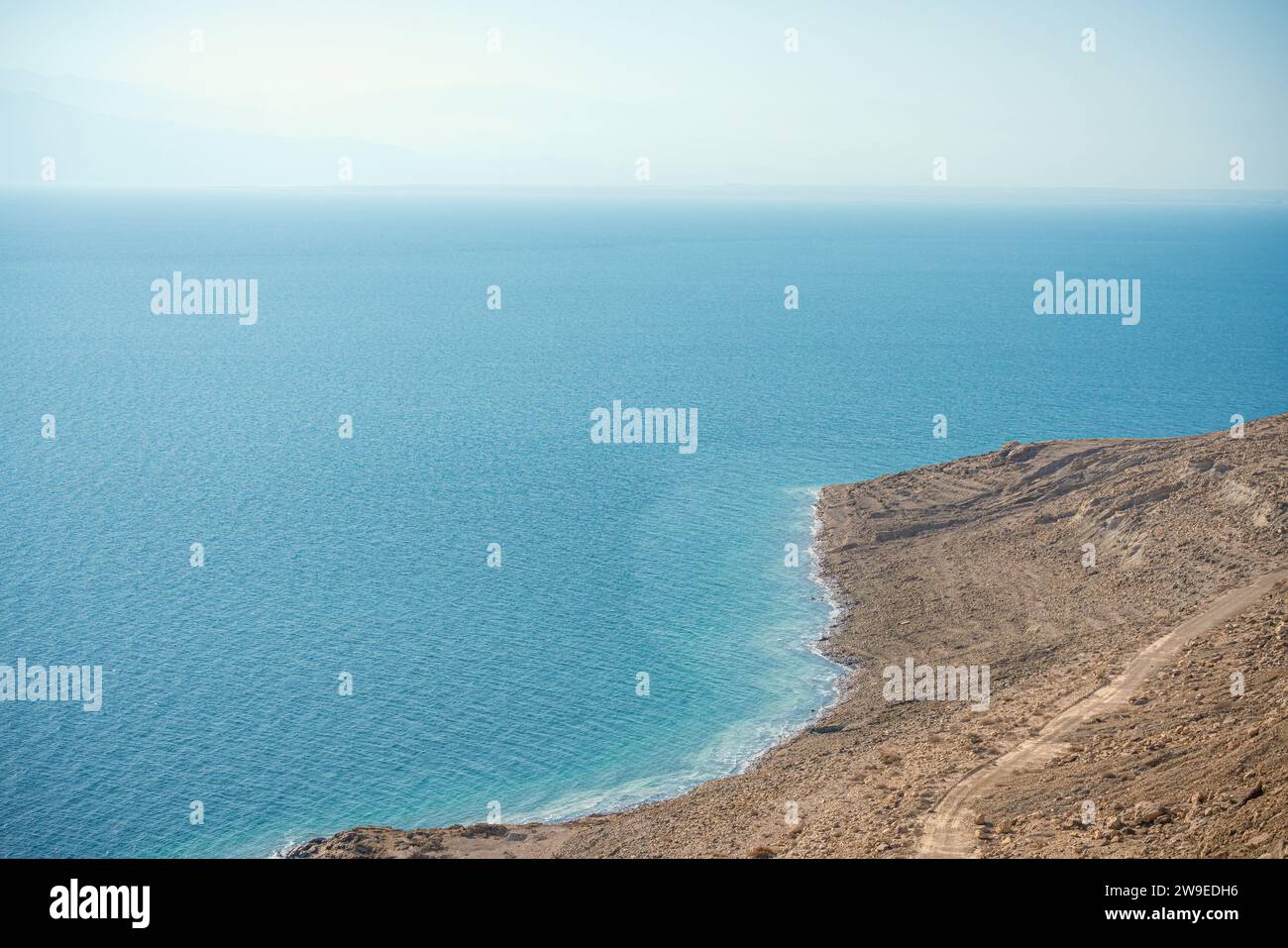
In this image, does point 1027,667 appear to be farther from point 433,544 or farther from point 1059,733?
point 433,544

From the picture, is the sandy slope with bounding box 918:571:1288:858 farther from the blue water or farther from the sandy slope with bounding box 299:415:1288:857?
the blue water

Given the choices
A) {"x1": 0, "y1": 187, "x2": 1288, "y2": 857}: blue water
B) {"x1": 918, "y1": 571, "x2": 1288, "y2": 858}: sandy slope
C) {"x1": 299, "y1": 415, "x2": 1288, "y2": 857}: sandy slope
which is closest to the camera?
{"x1": 299, "y1": 415, "x2": 1288, "y2": 857}: sandy slope

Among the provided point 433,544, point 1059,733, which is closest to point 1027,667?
point 1059,733

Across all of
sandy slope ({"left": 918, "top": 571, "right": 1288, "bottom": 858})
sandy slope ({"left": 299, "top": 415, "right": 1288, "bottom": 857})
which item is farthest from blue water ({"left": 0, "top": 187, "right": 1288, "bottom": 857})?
sandy slope ({"left": 918, "top": 571, "right": 1288, "bottom": 858})

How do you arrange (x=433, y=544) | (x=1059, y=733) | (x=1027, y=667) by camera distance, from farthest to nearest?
(x=433, y=544)
(x=1027, y=667)
(x=1059, y=733)

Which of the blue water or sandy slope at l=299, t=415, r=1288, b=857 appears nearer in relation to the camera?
sandy slope at l=299, t=415, r=1288, b=857
